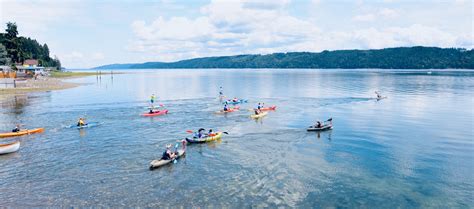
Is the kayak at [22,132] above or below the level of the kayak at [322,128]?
below

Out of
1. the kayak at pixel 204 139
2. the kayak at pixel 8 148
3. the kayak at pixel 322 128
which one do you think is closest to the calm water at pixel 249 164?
the kayak at pixel 204 139

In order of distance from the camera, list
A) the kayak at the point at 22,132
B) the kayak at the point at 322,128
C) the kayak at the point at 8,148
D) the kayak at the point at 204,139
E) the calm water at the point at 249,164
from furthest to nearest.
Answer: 1. the kayak at the point at 322,128
2. the kayak at the point at 22,132
3. the kayak at the point at 204,139
4. the kayak at the point at 8,148
5. the calm water at the point at 249,164

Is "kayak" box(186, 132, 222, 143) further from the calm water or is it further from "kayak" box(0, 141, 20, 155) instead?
"kayak" box(0, 141, 20, 155)

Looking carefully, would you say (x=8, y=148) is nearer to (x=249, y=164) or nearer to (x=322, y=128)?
(x=249, y=164)

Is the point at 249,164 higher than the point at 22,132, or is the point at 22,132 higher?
the point at 22,132

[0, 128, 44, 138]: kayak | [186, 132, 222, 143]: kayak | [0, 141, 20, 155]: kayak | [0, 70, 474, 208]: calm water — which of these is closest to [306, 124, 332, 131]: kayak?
[0, 70, 474, 208]: calm water

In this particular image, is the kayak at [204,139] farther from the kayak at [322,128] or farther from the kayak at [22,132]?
the kayak at [22,132]

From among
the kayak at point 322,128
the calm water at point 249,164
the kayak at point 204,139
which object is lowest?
the calm water at point 249,164

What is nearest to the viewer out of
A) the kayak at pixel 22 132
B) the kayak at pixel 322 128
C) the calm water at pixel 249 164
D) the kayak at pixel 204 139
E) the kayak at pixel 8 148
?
the calm water at pixel 249 164

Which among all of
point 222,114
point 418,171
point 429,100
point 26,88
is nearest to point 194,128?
point 222,114

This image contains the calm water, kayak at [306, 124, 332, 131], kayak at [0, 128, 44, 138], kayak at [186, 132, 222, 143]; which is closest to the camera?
the calm water

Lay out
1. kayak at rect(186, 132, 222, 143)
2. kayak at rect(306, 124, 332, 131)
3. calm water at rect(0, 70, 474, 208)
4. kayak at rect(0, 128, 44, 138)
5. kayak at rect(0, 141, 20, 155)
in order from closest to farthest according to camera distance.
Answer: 1. calm water at rect(0, 70, 474, 208)
2. kayak at rect(0, 141, 20, 155)
3. kayak at rect(186, 132, 222, 143)
4. kayak at rect(0, 128, 44, 138)
5. kayak at rect(306, 124, 332, 131)

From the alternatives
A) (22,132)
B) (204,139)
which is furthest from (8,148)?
(204,139)

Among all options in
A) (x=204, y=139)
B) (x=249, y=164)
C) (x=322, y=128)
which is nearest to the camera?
(x=249, y=164)
